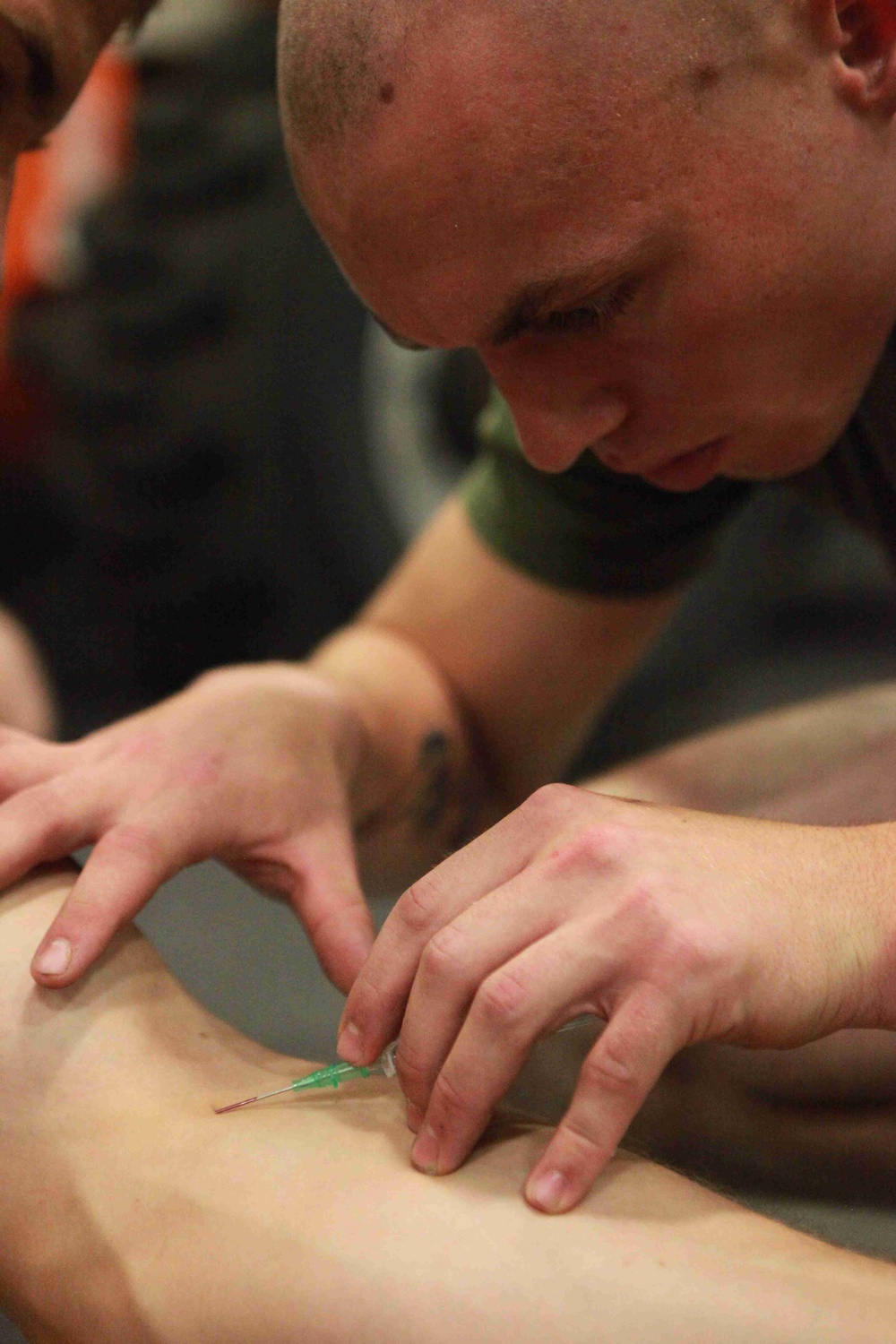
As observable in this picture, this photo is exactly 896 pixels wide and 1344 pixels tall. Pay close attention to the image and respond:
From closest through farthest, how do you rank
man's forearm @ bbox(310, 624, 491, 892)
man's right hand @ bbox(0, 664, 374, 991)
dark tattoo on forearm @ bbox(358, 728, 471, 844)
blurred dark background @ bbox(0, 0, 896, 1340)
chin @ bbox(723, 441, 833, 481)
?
man's right hand @ bbox(0, 664, 374, 991) → chin @ bbox(723, 441, 833, 481) → man's forearm @ bbox(310, 624, 491, 892) → dark tattoo on forearm @ bbox(358, 728, 471, 844) → blurred dark background @ bbox(0, 0, 896, 1340)

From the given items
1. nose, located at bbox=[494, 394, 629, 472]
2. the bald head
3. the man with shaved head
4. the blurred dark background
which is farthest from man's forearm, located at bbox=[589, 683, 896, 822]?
the blurred dark background

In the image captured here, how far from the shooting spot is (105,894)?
825 millimetres

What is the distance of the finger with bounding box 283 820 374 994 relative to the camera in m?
0.89

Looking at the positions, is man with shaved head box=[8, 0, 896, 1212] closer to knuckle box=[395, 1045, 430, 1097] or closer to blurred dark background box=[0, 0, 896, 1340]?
knuckle box=[395, 1045, 430, 1097]

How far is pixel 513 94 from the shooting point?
745 mm

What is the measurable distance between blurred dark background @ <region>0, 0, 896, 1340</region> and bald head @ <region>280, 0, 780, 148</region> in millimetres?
1198

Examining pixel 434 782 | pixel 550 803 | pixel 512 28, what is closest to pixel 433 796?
pixel 434 782

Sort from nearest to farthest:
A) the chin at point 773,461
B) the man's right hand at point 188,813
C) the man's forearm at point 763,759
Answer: the man's right hand at point 188,813, the chin at point 773,461, the man's forearm at point 763,759

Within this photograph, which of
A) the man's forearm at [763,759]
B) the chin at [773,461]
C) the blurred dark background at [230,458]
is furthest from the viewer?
the blurred dark background at [230,458]

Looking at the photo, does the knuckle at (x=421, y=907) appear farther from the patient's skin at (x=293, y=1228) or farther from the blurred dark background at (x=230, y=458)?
the blurred dark background at (x=230, y=458)

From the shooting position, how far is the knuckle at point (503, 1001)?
2.07 feet

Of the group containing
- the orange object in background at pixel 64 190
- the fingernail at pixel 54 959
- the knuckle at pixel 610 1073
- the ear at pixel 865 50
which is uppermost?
the ear at pixel 865 50

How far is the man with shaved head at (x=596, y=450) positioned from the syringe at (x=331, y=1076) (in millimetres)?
53

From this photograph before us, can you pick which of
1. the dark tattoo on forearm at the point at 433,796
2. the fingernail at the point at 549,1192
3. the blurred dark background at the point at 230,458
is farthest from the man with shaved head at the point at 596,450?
the blurred dark background at the point at 230,458
